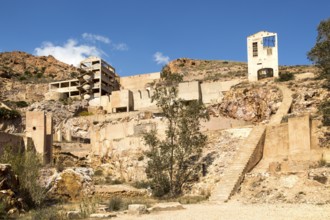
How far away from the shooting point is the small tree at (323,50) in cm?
2345

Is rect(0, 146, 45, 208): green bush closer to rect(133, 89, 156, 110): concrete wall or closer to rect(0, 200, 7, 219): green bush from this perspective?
rect(0, 200, 7, 219): green bush

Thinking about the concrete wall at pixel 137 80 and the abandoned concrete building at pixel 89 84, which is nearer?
the abandoned concrete building at pixel 89 84

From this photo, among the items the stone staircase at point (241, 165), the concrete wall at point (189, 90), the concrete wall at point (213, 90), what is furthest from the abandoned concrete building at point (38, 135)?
the concrete wall at point (213, 90)

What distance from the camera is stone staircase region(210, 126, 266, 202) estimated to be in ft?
66.1

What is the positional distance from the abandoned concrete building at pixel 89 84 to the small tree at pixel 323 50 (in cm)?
3664

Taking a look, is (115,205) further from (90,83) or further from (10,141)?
(90,83)

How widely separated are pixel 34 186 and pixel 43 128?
32.0 ft

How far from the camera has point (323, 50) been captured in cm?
2375

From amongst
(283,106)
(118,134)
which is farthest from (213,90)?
(118,134)

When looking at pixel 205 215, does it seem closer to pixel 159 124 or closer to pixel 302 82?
pixel 159 124

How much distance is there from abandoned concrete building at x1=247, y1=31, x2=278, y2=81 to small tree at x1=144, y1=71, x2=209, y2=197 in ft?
70.3

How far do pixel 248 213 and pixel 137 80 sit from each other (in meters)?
52.5

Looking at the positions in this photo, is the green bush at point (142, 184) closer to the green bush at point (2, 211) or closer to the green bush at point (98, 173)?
the green bush at point (98, 173)

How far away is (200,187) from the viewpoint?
23.4m
